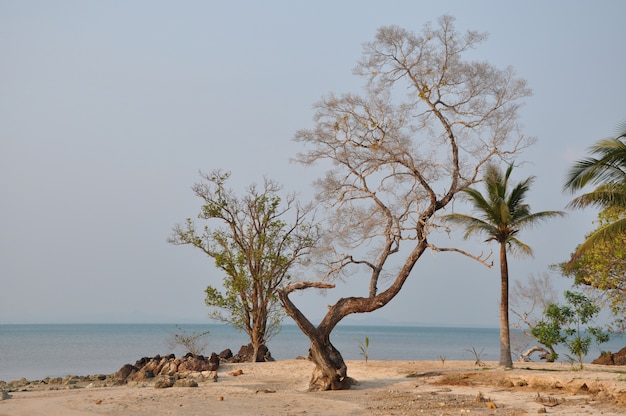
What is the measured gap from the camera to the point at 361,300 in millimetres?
17625

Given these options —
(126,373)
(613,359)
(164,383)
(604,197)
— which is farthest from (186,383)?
(613,359)

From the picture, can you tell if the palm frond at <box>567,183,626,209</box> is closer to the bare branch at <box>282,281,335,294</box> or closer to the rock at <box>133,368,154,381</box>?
the bare branch at <box>282,281,335,294</box>

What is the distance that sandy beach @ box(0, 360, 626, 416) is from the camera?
13.5 meters

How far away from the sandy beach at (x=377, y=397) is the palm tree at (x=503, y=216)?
262 centimetres

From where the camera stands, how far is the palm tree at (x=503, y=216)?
20.3 m

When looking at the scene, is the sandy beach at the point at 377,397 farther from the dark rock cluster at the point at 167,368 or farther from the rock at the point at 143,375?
the rock at the point at 143,375

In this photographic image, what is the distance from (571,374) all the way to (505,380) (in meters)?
1.55

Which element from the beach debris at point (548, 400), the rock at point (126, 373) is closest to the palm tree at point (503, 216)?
the beach debris at point (548, 400)

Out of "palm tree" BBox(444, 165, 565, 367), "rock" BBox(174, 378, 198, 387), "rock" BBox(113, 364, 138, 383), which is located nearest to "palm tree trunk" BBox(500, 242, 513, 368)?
"palm tree" BBox(444, 165, 565, 367)

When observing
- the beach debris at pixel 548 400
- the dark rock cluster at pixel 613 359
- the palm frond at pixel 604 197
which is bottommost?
the beach debris at pixel 548 400

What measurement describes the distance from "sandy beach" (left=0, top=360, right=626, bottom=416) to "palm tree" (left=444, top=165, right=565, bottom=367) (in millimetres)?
2616

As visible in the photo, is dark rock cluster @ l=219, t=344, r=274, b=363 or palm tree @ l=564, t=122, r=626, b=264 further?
dark rock cluster @ l=219, t=344, r=274, b=363

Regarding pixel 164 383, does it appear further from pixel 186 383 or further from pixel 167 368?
pixel 167 368

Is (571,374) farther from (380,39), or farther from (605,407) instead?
(380,39)
